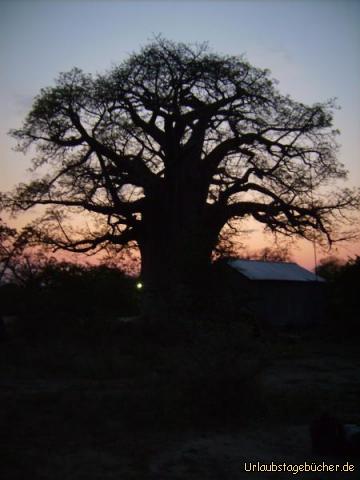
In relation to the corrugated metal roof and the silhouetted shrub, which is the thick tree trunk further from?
the silhouetted shrub

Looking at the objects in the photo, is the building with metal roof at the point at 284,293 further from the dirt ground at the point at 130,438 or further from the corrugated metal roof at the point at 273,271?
the dirt ground at the point at 130,438

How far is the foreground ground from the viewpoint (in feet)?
13.1

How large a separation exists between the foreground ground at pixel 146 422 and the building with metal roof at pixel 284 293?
33.8 ft

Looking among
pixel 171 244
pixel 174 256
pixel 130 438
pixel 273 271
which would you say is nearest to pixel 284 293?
pixel 273 271

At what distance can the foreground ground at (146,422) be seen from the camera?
398cm

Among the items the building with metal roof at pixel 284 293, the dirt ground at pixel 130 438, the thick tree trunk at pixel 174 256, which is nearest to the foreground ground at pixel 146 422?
the dirt ground at pixel 130 438

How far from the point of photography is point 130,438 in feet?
15.7

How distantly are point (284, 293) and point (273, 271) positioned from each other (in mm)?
1269

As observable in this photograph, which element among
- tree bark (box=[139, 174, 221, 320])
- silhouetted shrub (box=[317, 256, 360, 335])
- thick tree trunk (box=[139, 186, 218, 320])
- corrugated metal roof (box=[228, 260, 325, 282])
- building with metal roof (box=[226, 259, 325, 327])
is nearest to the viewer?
thick tree trunk (box=[139, 186, 218, 320])

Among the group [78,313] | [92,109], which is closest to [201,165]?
[92,109]

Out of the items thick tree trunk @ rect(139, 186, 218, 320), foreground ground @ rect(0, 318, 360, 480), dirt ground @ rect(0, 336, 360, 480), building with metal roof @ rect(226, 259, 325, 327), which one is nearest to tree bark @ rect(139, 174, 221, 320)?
thick tree trunk @ rect(139, 186, 218, 320)

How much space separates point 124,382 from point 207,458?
3755 millimetres

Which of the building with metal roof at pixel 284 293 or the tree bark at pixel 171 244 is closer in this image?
the tree bark at pixel 171 244

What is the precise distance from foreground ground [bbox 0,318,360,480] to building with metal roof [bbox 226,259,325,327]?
10.3 m
